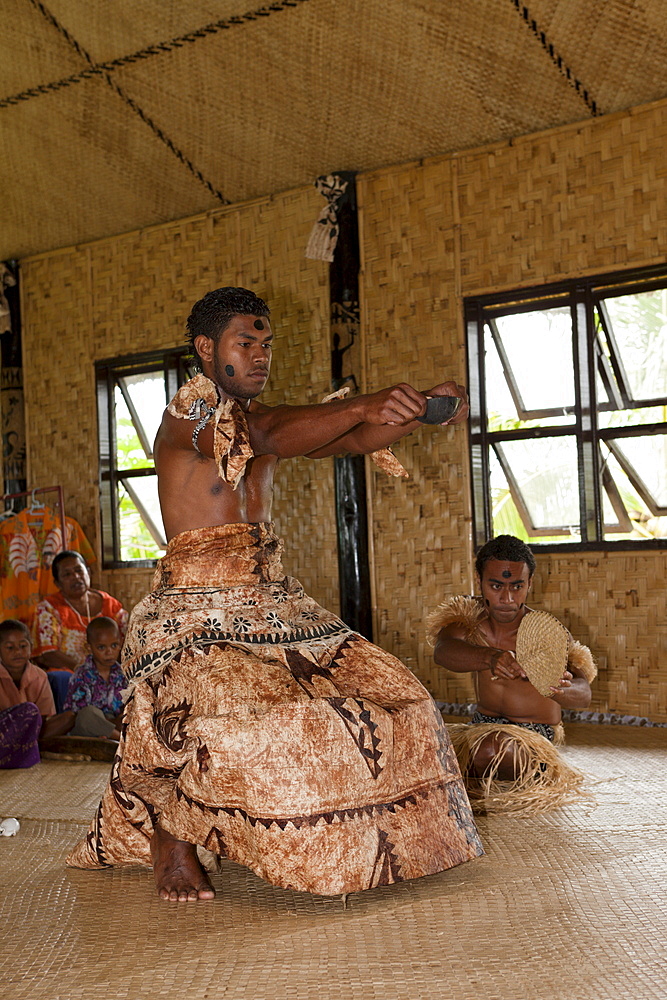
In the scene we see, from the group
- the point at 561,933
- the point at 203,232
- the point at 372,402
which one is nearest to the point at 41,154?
the point at 203,232

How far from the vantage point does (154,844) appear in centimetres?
269

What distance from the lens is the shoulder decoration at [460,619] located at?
3959mm

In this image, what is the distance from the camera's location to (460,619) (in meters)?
3.97

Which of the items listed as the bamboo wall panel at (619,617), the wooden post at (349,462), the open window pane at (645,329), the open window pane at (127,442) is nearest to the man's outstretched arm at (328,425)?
the bamboo wall panel at (619,617)

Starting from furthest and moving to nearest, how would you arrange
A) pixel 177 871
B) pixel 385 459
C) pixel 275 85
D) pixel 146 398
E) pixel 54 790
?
1. pixel 146 398
2. pixel 275 85
3. pixel 54 790
4. pixel 385 459
5. pixel 177 871

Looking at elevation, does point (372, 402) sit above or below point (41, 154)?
below

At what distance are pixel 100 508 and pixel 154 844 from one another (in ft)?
15.7

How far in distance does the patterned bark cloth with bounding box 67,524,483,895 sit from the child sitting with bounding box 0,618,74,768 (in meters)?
1.82

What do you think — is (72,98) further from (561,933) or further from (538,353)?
(561,933)

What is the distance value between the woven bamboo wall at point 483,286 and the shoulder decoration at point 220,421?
3.04 m

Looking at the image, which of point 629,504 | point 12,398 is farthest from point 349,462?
point 12,398

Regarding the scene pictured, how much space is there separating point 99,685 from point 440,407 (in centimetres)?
317

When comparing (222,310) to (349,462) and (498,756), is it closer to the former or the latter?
(498,756)

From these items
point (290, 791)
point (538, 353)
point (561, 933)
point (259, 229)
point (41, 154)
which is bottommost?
point (561, 933)
